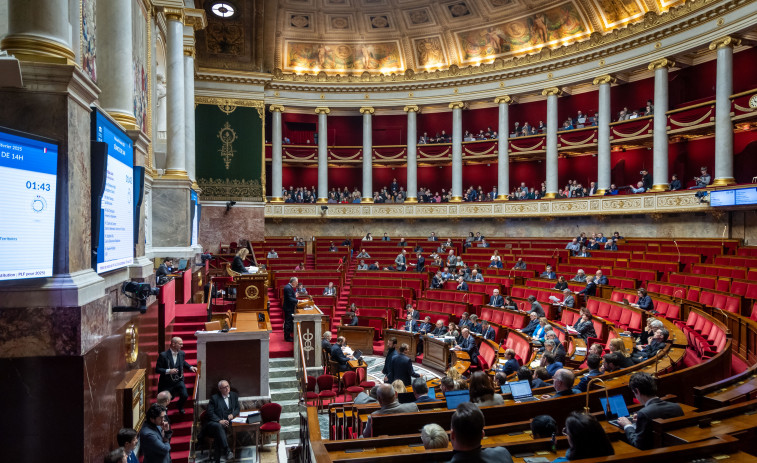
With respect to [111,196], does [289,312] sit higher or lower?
lower

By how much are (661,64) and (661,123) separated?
229cm

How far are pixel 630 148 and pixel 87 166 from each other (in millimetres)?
24875

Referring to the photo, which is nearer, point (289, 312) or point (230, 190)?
point (289, 312)

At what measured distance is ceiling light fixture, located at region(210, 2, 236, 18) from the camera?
73.7 feet

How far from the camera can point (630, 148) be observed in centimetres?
2422

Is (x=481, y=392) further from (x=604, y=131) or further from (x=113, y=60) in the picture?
(x=604, y=131)

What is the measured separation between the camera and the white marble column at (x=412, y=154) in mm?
27188

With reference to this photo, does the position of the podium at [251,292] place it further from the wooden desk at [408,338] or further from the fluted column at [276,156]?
the fluted column at [276,156]

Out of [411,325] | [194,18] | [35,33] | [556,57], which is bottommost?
[411,325]

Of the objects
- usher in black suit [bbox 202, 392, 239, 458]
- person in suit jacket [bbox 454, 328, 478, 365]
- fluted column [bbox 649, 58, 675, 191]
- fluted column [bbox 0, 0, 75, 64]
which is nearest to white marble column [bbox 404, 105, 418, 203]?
fluted column [bbox 649, 58, 675, 191]

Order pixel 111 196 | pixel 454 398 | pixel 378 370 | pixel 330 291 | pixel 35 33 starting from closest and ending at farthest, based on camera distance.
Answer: pixel 35 33
pixel 111 196
pixel 454 398
pixel 378 370
pixel 330 291

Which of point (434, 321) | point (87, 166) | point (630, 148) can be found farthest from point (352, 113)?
point (87, 166)

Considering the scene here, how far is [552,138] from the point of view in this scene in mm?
24094

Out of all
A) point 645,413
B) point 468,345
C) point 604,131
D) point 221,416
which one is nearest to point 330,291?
point 468,345
